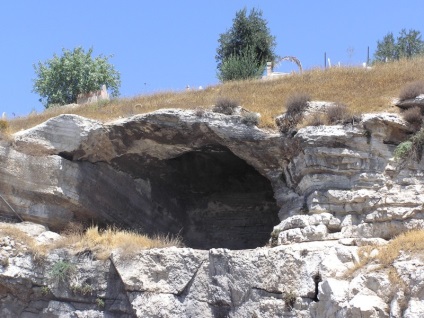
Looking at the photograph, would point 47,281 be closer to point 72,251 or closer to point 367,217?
point 72,251

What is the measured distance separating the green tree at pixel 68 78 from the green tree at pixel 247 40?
527 cm

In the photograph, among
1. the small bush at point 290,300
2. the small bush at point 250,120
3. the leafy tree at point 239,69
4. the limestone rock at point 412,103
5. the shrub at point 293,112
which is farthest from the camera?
the leafy tree at point 239,69

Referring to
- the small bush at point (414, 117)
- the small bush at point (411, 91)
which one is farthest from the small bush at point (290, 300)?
the small bush at point (411, 91)

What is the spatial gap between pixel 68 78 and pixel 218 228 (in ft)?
49.2

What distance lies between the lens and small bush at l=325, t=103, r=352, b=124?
20.0 metres

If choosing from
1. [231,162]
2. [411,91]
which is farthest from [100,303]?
[411,91]

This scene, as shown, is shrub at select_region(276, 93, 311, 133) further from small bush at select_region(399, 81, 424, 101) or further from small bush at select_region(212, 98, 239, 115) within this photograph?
small bush at select_region(399, 81, 424, 101)

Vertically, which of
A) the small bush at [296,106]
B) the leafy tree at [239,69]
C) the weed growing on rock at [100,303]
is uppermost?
the leafy tree at [239,69]

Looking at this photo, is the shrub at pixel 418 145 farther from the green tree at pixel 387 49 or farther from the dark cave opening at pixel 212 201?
the green tree at pixel 387 49

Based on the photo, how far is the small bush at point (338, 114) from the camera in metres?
20.0

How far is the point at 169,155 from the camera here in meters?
22.4

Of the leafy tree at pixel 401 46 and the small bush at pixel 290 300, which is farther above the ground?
the leafy tree at pixel 401 46

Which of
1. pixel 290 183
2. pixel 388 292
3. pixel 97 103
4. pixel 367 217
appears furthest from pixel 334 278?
pixel 97 103

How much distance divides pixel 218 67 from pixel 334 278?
1826 centimetres
